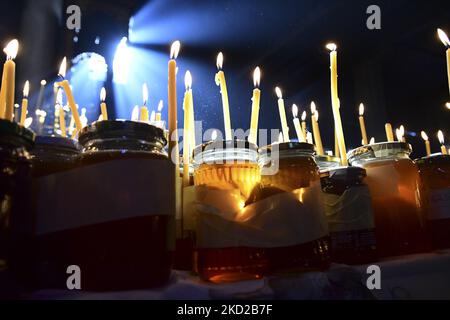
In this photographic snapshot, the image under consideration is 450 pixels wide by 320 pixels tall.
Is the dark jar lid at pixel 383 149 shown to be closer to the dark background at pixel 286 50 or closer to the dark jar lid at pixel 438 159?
the dark jar lid at pixel 438 159

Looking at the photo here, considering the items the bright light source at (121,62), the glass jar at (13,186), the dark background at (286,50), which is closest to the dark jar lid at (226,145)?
the glass jar at (13,186)

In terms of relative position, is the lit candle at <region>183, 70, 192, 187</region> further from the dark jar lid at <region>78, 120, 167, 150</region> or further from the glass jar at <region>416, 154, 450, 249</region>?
the glass jar at <region>416, 154, 450, 249</region>

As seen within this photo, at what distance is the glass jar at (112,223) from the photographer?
0.40 metres

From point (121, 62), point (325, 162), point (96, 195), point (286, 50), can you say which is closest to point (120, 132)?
point (96, 195)

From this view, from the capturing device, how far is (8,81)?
47cm

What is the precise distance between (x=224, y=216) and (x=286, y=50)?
348 cm

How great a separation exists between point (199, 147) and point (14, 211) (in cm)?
27

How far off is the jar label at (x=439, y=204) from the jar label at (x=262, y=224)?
34 cm

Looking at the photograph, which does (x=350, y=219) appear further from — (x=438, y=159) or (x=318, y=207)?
(x=438, y=159)

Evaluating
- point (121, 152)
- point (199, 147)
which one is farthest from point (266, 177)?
point (121, 152)

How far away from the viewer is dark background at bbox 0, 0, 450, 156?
313 cm

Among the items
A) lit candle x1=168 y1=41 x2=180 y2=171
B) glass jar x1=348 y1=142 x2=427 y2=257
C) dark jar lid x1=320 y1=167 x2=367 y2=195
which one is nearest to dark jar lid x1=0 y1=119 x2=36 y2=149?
lit candle x1=168 y1=41 x2=180 y2=171

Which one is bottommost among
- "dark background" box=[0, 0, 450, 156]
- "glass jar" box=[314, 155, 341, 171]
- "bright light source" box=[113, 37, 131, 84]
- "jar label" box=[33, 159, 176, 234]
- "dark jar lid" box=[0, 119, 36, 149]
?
"jar label" box=[33, 159, 176, 234]

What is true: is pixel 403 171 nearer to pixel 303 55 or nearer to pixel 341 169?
pixel 341 169
